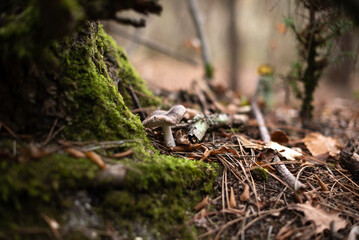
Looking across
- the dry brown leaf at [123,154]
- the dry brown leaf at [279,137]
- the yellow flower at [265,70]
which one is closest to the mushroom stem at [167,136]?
the dry brown leaf at [123,154]

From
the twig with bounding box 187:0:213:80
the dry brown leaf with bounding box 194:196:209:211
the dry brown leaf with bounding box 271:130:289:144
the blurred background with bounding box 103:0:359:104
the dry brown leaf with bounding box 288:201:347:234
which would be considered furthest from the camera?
the twig with bounding box 187:0:213:80

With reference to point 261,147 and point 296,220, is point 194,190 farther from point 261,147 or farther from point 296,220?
point 261,147

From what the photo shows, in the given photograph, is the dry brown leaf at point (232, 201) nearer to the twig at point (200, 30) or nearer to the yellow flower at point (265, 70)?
the yellow flower at point (265, 70)

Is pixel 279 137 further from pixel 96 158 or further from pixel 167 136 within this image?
pixel 96 158

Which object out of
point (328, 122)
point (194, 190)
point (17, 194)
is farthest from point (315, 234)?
point (328, 122)

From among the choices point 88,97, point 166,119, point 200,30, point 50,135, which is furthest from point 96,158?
point 200,30

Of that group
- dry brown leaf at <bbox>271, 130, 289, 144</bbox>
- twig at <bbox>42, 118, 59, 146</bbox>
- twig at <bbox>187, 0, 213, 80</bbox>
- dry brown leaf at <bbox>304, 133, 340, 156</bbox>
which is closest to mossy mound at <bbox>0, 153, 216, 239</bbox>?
twig at <bbox>42, 118, 59, 146</bbox>

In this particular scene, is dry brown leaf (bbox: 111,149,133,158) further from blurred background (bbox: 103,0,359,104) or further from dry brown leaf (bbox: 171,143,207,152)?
blurred background (bbox: 103,0,359,104)
